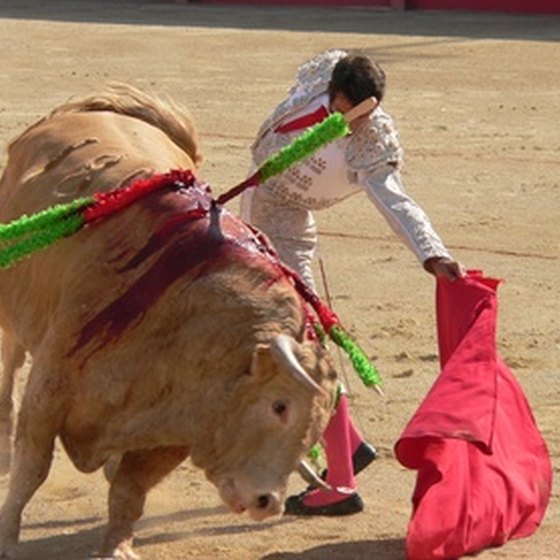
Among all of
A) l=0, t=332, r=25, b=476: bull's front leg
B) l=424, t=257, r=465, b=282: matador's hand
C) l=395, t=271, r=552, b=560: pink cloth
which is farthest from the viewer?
l=0, t=332, r=25, b=476: bull's front leg

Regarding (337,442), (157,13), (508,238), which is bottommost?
(157,13)

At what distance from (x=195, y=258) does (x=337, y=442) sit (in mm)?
1046

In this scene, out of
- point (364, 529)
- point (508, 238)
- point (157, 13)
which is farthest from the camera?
point (157, 13)

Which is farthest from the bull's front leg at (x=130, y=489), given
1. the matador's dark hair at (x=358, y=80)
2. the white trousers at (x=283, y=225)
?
the matador's dark hair at (x=358, y=80)

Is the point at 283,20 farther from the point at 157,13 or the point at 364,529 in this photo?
the point at 364,529

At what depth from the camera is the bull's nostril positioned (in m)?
5.08

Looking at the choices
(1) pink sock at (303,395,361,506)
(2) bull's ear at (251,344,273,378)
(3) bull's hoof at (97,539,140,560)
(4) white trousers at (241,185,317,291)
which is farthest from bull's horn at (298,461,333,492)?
(4) white trousers at (241,185,317,291)

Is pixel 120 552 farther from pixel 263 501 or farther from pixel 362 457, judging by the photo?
pixel 362 457

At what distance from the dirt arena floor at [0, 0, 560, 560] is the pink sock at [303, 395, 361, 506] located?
0.08m

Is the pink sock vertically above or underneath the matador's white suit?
underneath

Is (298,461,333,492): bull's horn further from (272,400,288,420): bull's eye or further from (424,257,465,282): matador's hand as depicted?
(424,257,465,282): matador's hand

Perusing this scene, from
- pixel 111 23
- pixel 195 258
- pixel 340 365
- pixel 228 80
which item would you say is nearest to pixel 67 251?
pixel 195 258

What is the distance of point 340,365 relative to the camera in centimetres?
725

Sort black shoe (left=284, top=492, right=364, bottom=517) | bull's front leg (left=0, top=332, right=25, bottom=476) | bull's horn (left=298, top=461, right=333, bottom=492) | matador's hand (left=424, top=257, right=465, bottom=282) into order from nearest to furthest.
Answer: bull's horn (left=298, top=461, right=333, bottom=492) → matador's hand (left=424, top=257, right=465, bottom=282) → black shoe (left=284, top=492, right=364, bottom=517) → bull's front leg (left=0, top=332, right=25, bottom=476)
